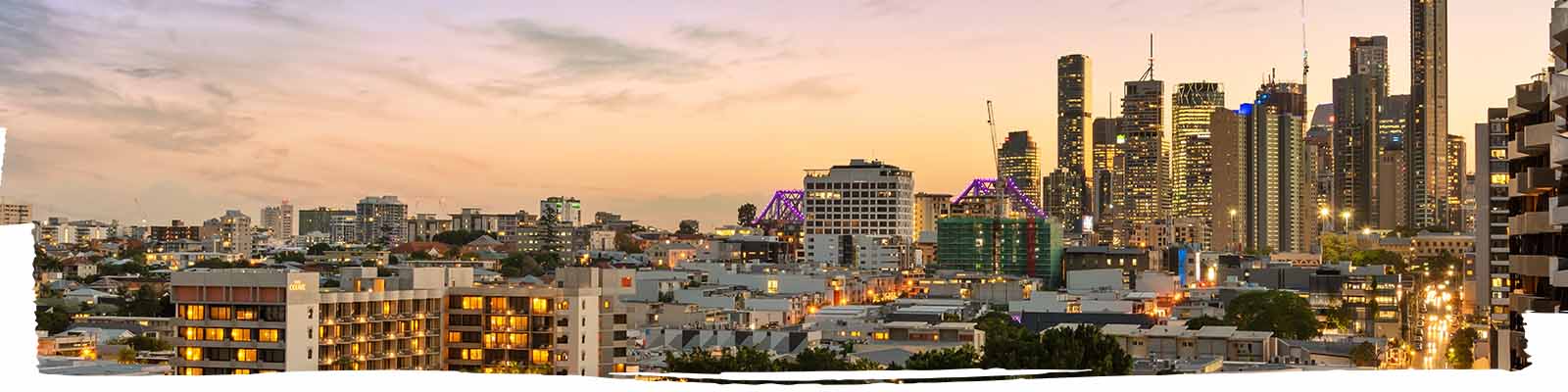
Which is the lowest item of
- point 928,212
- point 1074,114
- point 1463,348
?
point 1463,348

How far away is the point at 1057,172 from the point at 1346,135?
11296 millimetres

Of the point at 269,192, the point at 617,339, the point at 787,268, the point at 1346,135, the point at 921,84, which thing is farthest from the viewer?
the point at 1346,135

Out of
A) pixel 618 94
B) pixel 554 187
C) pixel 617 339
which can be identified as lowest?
pixel 617 339

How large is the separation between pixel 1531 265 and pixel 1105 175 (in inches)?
2230

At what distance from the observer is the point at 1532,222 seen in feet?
16.7

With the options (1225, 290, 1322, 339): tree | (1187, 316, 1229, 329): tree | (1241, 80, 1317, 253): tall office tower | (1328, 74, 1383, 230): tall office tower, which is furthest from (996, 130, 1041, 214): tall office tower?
(1187, 316, 1229, 329): tree

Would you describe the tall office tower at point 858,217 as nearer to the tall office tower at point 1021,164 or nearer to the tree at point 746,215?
the tree at point 746,215

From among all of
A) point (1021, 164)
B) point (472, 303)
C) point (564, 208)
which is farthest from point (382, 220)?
point (1021, 164)

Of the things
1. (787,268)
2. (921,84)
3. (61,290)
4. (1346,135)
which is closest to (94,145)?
(61,290)

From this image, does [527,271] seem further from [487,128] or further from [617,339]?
[617,339]

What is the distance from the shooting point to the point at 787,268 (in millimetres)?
35062

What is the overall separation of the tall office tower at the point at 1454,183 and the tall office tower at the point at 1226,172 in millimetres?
31103

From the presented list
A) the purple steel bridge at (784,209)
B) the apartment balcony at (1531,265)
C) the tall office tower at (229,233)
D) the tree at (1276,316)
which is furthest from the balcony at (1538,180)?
the purple steel bridge at (784,209)

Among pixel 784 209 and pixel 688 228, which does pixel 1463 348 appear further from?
pixel 688 228
